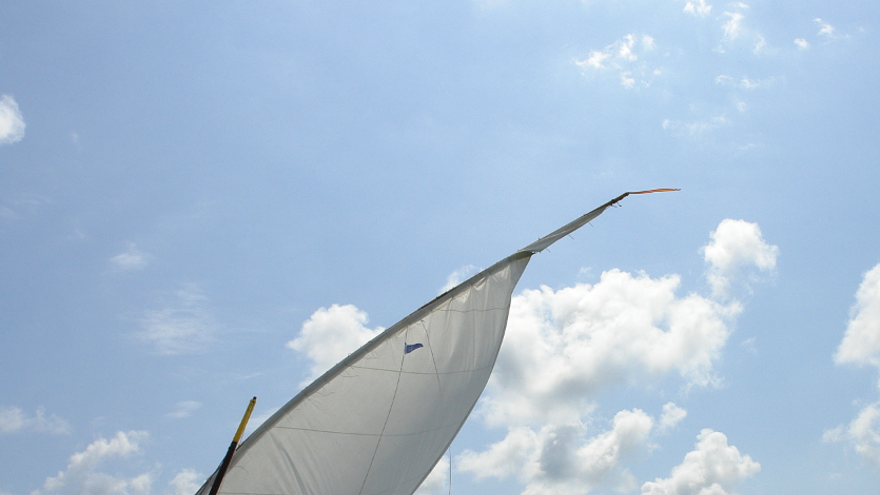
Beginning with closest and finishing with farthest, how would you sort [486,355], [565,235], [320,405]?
[320,405] < [486,355] < [565,235]

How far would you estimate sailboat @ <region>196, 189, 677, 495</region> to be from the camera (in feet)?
42.2

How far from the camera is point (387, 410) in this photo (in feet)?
47.9

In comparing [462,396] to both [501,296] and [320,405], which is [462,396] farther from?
[320,405]

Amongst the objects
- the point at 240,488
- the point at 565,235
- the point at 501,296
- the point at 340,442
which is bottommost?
the point at 240,488

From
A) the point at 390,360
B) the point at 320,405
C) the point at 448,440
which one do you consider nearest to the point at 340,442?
the point at 320,405

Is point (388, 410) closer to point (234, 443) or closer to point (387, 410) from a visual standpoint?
point (387, 410)

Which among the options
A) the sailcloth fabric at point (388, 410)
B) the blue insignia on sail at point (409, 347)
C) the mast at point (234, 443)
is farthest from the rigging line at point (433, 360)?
the mast at point (234, 443)

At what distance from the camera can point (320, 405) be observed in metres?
13.5

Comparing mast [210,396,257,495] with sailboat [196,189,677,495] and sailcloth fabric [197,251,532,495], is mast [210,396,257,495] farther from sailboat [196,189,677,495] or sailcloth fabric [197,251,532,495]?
sailcloth fabric [197,251,532,495]

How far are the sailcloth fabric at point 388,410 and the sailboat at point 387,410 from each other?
3cm

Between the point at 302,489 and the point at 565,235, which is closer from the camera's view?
the point at 302,489

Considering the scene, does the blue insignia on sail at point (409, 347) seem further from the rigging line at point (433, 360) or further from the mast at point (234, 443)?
the mast at point (234, 443)

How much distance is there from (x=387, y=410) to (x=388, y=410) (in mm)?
35

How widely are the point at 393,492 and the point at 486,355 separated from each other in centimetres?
511
